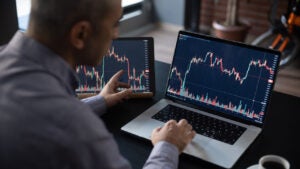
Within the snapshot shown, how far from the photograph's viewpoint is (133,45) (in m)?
1.49

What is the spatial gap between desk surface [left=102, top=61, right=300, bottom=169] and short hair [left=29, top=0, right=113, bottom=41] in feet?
1.53

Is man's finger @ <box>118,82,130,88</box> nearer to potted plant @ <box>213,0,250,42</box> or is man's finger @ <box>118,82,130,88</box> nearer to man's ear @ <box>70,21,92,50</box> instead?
man's ear @ <box>70,21,92,50</box>

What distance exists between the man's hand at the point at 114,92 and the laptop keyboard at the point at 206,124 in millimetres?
154

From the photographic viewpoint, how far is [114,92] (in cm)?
145

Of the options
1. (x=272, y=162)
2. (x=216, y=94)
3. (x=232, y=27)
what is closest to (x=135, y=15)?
(x=232, y=27)

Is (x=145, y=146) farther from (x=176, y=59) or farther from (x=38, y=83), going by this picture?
(x=38, y=83)

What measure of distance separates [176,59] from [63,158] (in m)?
0.73

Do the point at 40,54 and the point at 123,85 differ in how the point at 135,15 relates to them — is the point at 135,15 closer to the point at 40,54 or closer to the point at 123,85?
the point at 123,85

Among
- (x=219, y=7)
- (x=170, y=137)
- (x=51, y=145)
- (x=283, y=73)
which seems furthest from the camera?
(x=219, y=7)

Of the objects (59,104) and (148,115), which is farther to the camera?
(148,115)

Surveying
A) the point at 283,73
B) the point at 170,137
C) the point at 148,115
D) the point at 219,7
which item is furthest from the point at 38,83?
the point at 219,7

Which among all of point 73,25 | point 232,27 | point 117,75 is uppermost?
point 73,25

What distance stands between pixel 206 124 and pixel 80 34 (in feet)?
1.92

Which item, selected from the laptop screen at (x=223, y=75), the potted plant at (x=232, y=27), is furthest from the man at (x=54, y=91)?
the potted plant at (x=232, y=27)
